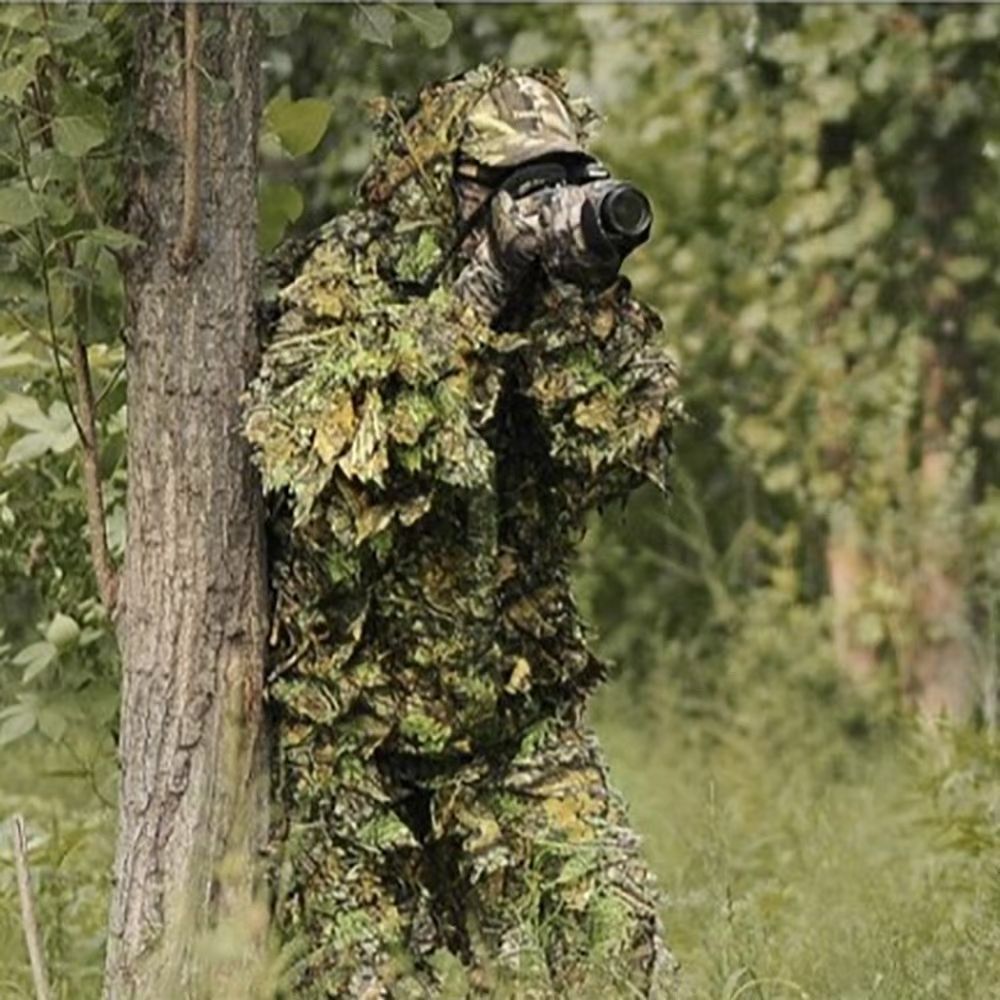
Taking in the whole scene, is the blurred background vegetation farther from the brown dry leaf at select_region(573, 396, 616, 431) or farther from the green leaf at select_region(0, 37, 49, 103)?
the brown dry leaf at select_region(573, 396, 616, 431)

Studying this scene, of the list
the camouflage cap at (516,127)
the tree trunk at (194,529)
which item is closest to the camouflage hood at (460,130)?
the camouflage cap at (516,127)

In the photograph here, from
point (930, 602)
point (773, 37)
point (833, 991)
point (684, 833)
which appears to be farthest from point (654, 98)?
point (833, 991)

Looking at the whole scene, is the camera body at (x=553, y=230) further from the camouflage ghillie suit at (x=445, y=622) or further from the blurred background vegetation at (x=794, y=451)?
the blurred background vegetation at (x=794, y=451)

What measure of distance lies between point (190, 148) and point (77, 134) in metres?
0.18

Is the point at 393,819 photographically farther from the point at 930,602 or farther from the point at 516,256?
the point at 930,602

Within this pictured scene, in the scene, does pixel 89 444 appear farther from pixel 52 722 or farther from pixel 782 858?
pixel 782 858

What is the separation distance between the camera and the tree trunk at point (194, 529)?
4.34 metres

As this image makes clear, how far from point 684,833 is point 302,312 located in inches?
119

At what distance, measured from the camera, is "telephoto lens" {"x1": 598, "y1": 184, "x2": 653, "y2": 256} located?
4.00 metres

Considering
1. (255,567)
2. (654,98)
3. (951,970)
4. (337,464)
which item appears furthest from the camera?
(654,98)

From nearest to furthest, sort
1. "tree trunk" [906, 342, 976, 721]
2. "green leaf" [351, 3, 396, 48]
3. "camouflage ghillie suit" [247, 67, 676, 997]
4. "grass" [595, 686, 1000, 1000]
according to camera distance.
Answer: "camouflage ghillie suit" [247, 67, 676, 997] < "green leaf" [351, 3, 396, 48] < "grass" [595, 686, 1000, 1000] < "tree trunk" [906, 342, 976, 721]

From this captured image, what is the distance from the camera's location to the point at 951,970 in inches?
190

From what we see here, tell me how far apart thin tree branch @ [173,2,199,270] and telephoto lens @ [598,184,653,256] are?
663 millimetres

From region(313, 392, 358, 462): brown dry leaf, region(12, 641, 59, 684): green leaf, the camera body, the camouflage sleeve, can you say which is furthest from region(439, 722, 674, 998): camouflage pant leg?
region(12, 641, 59, 684): green leaf
